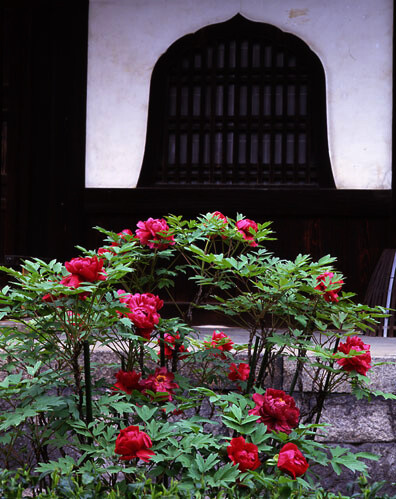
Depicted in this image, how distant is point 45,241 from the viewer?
589 centimetres

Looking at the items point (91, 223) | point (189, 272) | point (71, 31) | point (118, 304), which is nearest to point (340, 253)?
point (189, 272)

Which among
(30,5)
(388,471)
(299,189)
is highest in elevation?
(30,5)

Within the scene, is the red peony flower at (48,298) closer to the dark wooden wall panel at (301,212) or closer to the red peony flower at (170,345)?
the red peony flower at (170,345)

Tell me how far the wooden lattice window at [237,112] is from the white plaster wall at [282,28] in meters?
0.10

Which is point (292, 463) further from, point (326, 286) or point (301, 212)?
point (301, 212)

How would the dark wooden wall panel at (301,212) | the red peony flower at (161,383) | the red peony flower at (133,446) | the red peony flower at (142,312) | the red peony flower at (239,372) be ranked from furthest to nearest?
the dark wooden wall panel at (301,212)
the red peony flower at (239,372)
the red peony flower at (161,383)
the red peony flower at (142,312)
the red peony flower at (133,446)

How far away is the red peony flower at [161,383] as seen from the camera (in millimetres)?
2521

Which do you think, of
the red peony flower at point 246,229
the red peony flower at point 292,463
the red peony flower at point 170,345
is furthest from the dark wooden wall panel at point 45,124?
the red peony flower at point 292,463

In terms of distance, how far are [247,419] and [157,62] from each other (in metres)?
4.27

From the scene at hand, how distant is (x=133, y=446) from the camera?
6.93ft

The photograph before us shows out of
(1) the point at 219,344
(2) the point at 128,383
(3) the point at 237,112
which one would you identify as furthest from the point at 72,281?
(3) the point at 237,112

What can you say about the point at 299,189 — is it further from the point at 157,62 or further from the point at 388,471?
the point at 388,471

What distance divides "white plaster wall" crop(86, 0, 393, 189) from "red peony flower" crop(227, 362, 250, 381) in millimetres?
3200

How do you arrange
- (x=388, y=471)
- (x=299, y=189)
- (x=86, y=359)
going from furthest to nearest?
(x=299, y=189) → (x=388, y=471) → (x=86, y=359)
